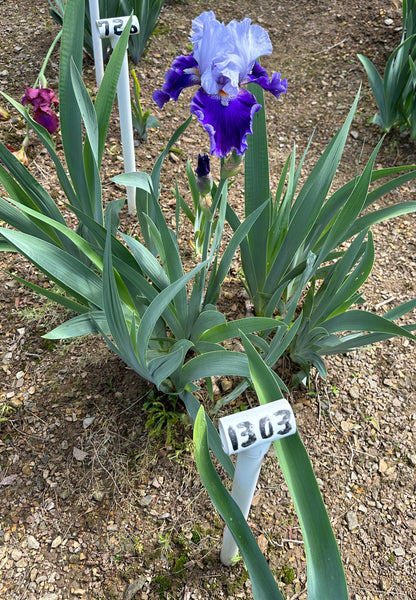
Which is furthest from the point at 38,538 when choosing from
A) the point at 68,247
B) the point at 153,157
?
the point at 153,157

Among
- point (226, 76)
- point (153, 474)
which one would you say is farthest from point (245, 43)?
point (153, 474)

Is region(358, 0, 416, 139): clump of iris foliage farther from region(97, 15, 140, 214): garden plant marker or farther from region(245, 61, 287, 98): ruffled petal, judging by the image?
region(245, 61, 287, 98): ruffled petal

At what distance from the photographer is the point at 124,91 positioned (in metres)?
1.56

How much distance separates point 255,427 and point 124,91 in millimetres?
1245

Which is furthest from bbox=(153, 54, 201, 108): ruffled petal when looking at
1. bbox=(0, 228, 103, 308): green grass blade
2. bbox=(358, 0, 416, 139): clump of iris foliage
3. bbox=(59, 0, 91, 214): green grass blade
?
bbox=(358, 0, 416, 139): clump of iris foliage

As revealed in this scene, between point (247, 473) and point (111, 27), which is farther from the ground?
point (111, 27)

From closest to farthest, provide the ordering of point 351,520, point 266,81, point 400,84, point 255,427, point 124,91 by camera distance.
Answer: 1. point 255,427
2. point 266,81
3. point 351,520
4. point 124,91
5. point 400,84

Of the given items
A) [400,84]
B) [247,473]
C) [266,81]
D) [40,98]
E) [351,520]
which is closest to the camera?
[247,473]

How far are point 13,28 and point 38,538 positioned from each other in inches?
95.1

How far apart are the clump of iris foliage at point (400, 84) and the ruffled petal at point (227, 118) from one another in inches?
52.9

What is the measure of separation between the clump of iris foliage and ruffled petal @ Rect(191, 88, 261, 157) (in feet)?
4.41

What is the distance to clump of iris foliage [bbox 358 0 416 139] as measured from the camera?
79.8 inches

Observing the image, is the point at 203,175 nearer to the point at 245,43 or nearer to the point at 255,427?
the point at 245,43

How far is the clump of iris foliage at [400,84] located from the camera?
2027mm
